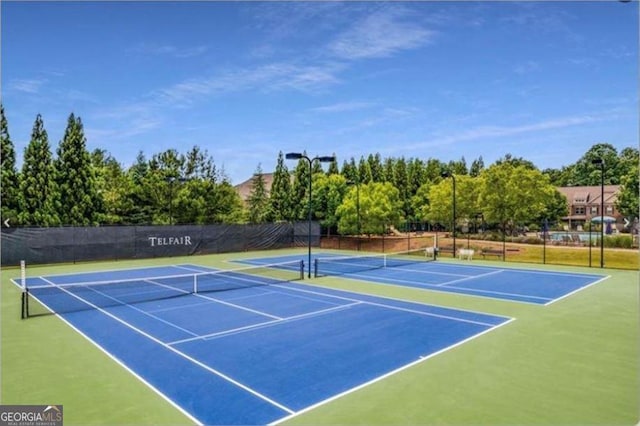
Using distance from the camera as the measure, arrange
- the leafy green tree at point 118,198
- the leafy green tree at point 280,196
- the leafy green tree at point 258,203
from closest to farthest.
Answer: the leafy green tree at point 118,198 → the leafy green tree at point 280,196 → the leafy green tree at point 258,203

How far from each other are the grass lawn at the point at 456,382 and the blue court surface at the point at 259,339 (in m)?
0.37


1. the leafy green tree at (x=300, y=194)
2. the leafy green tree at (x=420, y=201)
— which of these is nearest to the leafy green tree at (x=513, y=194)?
the leafy green tree at (x=420, y=201)

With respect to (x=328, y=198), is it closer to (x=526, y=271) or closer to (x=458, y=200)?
(x=458, y=200)

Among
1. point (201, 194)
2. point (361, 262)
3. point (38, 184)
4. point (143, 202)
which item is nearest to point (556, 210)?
point (361, 262)

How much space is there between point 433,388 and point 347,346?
2589 millimetres

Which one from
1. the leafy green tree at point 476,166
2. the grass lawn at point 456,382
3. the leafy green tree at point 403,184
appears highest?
the leafy green tree at point 476,166

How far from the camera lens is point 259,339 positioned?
33.1 feet

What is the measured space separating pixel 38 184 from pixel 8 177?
179 centimetres

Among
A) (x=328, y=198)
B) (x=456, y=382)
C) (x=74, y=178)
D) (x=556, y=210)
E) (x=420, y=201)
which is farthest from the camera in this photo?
(x=556, y=210)

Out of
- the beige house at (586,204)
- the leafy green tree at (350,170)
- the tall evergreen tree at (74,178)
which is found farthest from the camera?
the beige house at (586,204)

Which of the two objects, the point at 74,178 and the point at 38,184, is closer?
the point at 38,184

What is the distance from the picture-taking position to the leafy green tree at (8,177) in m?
31.2

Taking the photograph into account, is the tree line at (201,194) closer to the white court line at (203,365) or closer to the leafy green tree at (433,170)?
the leafy green tree at (433,170)

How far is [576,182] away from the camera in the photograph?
93.8 meters
